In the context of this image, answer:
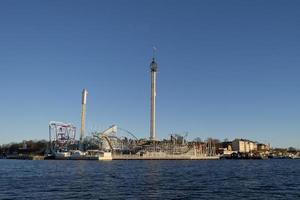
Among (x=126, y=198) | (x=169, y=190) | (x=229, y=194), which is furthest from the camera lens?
(x=169, y=190)

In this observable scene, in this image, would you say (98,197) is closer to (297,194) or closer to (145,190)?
(145,190)

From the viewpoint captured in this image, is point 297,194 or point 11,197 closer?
point 11,197

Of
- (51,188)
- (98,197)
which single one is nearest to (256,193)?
(98,197)

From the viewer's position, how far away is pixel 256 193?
5184 centimetres

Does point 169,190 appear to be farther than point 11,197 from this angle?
Yes

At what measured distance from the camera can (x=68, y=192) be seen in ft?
167

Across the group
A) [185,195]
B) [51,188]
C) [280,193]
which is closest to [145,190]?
[185,195]

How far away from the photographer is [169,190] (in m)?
53.8

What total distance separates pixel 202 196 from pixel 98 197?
10738 mm

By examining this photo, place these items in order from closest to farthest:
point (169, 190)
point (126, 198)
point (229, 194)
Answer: point (126, 198) → point (229, 194) → point (169, 190)

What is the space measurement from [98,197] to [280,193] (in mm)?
20637

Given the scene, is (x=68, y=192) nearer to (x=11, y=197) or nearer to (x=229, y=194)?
(x=11, y=197)

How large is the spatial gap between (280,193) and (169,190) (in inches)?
494

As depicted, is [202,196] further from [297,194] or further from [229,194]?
[297,194]
